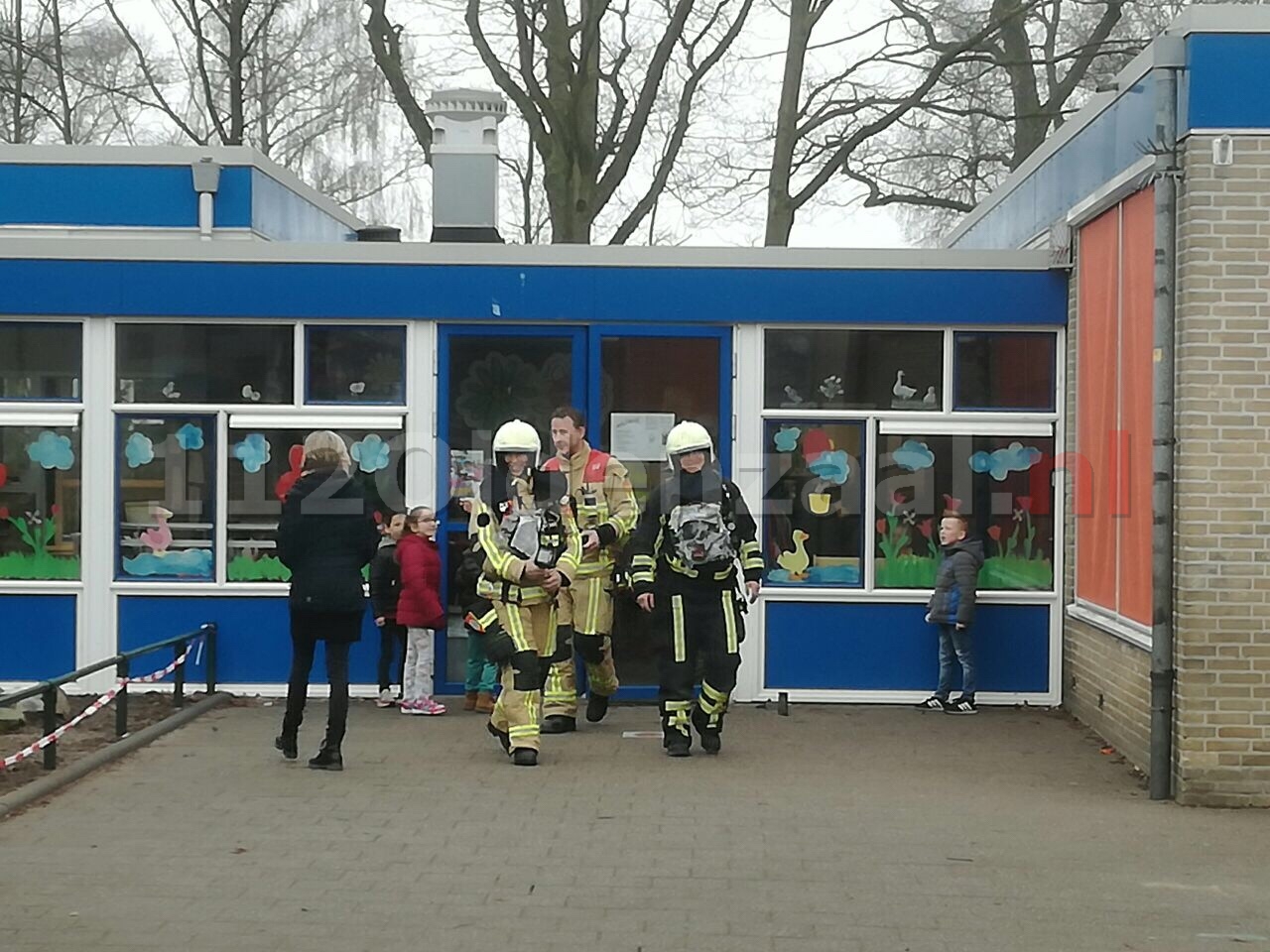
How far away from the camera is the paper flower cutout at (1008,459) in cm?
1259

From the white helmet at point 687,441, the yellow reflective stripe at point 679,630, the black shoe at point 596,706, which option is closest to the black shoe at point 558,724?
the black shoe at point 596,706

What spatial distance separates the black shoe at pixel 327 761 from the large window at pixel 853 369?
4.18m

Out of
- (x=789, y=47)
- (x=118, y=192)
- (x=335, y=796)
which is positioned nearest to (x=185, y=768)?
(x=335, y=796)

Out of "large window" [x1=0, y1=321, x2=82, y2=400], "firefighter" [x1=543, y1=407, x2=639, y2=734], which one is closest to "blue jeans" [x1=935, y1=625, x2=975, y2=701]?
"firefighter" [x1=543, y1=407, x2=639, y2=734]

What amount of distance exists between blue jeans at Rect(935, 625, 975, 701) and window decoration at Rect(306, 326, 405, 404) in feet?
13.3

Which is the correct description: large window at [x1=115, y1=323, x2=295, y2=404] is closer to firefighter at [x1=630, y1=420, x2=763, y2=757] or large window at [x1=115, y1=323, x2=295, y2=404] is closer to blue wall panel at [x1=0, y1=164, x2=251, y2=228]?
firefighter at [x1=630, y1=420, x2=763, y2=757]

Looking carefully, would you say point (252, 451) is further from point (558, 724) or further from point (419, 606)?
point (558, 724)

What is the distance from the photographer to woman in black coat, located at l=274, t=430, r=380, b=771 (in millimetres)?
9805

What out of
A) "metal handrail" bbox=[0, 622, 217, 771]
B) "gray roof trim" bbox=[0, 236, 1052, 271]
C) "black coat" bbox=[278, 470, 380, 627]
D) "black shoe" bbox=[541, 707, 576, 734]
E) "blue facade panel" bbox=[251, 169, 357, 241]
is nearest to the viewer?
"metal handrail" bbox=[0, 622, 217, 771]

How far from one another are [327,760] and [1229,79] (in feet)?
19.2

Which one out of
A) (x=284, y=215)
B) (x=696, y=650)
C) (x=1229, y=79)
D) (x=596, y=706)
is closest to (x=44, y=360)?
(x=596, y=706)

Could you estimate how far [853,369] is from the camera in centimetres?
1262

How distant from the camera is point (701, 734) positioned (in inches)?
418

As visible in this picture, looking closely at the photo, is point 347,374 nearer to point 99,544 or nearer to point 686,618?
point 99,544
